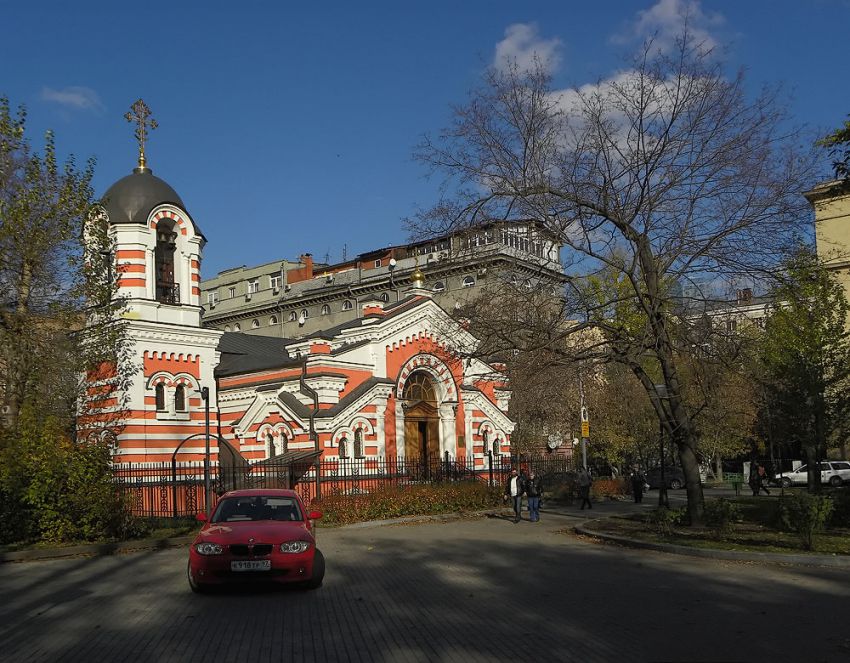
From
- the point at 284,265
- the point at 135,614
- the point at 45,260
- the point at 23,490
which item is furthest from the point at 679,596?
the point at 284,265

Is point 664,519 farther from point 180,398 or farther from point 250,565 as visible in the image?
point 180,398

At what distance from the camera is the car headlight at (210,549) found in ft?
39.0

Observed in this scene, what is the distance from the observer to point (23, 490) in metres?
18.9

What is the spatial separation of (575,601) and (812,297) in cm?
2483

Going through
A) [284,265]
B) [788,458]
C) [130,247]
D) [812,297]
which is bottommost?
[788,458]

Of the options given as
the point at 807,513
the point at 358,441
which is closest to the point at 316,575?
the point at 807,513

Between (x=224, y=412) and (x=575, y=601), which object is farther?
(x=224, y=412)

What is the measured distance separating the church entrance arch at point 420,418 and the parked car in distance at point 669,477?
18.1m

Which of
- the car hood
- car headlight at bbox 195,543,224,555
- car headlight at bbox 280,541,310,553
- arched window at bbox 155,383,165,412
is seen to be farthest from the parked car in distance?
car headlight at bbox 195,543,224,555

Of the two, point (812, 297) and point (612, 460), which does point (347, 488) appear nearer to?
point (812, 297)

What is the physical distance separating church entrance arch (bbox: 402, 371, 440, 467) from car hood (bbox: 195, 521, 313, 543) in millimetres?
22791

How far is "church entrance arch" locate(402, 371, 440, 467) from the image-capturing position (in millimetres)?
36031

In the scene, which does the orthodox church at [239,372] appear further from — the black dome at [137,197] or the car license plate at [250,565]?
the car license plate at [250,565]

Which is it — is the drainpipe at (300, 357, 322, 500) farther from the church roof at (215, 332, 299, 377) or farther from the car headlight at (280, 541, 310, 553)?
the car headlight at (280, 541, 310, 553)
